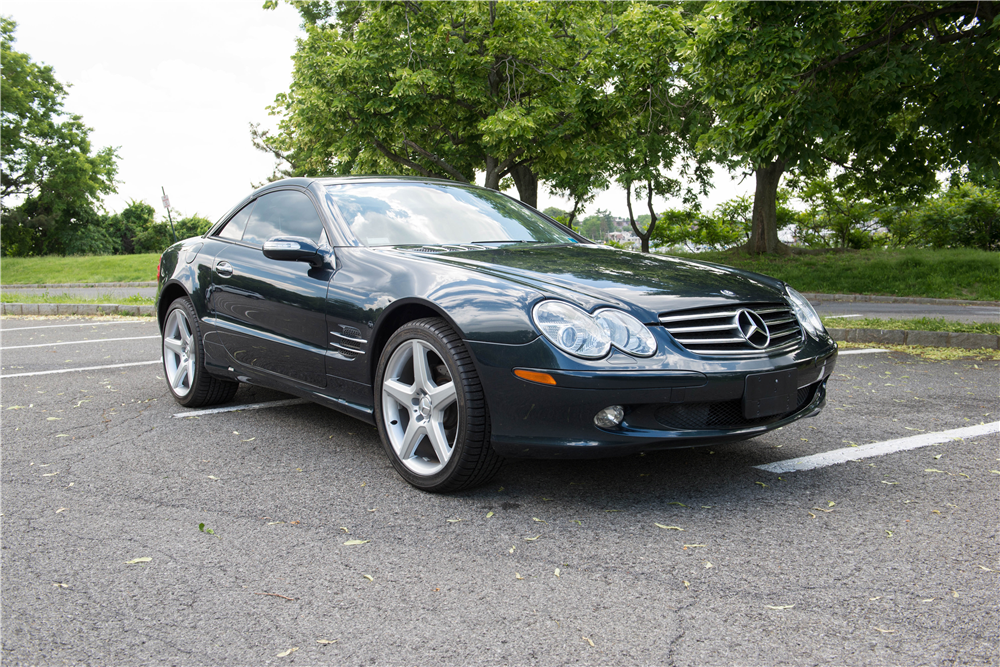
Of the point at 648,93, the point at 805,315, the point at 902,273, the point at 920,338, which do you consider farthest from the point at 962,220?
→ the point at 805,315

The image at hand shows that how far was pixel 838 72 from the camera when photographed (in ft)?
36.0

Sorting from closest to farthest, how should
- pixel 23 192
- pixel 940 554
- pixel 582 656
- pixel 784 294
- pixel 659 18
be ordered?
1. pixel 582 656
2. pixel 940 554
3. pixel 784 294
4. pixel 659 18
5. pixel 23 192

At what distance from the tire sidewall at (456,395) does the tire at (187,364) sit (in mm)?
1953

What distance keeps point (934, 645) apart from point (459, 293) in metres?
2.01

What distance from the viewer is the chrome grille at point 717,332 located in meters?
2.94

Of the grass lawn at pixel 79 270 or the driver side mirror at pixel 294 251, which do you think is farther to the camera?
the grass lawn at pixel 79 270

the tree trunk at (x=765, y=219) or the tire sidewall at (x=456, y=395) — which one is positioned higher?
→ the tree trunk at (x=765, y=219)

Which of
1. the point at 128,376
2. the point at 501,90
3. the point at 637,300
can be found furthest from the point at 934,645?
the point at 501,90

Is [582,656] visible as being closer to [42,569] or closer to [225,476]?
[42,569]

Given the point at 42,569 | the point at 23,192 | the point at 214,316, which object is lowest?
the point at 42,569

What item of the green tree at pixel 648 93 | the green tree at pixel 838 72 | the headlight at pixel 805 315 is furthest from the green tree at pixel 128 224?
the headlight at pixel 805 315

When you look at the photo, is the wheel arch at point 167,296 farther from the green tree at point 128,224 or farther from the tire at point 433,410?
the green tree at point 128,224

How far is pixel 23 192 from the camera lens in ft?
128

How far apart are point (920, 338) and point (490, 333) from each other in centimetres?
634
